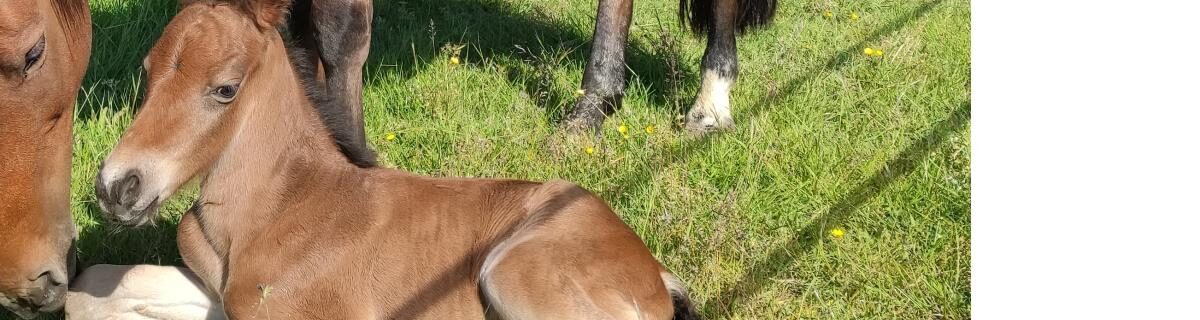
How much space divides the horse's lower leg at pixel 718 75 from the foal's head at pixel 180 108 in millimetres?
2562

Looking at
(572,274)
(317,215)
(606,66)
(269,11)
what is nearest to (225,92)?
(269,11)

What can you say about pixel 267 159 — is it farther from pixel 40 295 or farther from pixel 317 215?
pixel 40 295

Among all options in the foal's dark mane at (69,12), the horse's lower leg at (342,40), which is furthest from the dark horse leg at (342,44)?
the foal's dark mane at (69,12)

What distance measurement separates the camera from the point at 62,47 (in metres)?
3.32

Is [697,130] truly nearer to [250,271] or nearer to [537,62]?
[537,62]

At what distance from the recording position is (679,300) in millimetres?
3215

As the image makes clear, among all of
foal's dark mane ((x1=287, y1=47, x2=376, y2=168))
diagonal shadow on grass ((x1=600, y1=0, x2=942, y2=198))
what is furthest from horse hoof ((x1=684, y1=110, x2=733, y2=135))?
foal's dark mane ((x1=287, y1=47, x2=376, y2=168))

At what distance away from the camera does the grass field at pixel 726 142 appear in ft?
12.3

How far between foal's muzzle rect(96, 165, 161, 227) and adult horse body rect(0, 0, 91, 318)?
49 cm

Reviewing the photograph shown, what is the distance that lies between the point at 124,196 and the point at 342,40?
1.31m

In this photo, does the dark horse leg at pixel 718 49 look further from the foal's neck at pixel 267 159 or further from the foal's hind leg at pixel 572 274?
the foal's neck at pixel 267 159

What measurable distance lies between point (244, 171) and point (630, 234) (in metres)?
1.09
